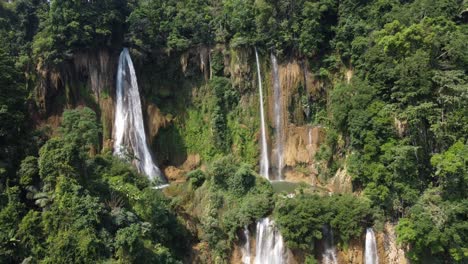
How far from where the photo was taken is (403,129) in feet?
72.3

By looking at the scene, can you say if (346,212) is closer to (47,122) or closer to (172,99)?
(172,99)

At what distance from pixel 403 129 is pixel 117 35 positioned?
2200cm

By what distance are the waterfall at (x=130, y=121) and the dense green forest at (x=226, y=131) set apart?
112 cm

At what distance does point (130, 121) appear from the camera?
30.2 m

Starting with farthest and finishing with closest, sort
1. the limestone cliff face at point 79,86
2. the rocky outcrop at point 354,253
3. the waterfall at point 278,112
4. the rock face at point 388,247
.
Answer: the waterfall at point 278,112, the limestone cliff face at point 79,86, the rocky outcrop at point 354,253, the rock face at point 388,247

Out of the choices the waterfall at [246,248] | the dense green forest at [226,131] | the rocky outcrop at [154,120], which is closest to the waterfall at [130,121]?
the rocky outcrop at [154,120]

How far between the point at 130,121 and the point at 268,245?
1462cm

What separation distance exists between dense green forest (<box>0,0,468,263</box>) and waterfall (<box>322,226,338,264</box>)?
1.46ft

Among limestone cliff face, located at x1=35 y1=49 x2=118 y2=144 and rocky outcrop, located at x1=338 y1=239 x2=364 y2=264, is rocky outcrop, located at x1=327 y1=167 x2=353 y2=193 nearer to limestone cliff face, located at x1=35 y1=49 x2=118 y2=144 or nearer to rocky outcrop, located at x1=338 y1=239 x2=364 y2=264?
rocky outcrop, located at x1=338 y1=239 x2=364 y2=264

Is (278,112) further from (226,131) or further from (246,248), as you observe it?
(246,248)

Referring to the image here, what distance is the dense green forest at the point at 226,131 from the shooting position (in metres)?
18.0

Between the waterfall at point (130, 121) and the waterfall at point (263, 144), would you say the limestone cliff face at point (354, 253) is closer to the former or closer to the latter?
the waterfall at point (263, 144)

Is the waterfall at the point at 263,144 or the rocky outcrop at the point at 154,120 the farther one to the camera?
the rocky outcrop at the point at 154,120

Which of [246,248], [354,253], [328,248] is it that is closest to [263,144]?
[246,248]
